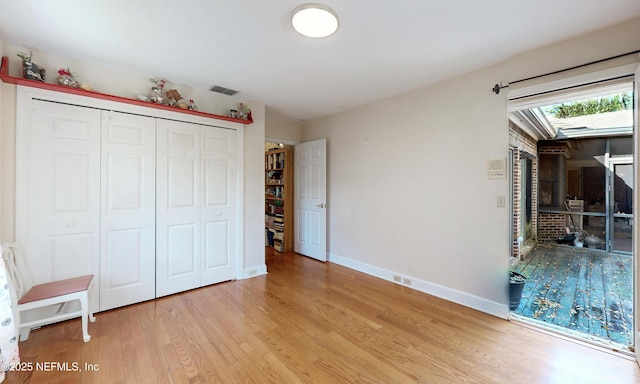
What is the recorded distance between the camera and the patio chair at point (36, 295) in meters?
1.82

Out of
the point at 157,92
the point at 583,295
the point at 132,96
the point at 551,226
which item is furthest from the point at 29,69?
the point at 551,226

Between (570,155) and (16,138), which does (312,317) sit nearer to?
(16,138)

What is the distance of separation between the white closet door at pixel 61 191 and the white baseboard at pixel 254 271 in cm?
152

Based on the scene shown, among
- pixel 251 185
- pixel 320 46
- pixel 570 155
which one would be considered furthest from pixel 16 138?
pixel 570 155

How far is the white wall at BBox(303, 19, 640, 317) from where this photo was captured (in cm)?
236

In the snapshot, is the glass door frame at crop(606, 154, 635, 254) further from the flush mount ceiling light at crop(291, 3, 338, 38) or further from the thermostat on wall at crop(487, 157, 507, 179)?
the flush mount ceiling light at crop(291, 3, 338, 38)

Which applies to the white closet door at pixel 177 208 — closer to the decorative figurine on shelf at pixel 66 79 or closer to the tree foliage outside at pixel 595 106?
the decorative figurine on shelf at pixel 66 79

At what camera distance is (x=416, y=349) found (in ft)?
6.18

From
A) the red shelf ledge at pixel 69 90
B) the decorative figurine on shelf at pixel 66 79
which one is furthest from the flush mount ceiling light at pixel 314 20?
the decorative figurine on shelf at pixel 66 79

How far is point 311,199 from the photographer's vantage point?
4.44 meters

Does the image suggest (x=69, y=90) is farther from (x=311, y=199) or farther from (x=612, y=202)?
(x=612, y=202)

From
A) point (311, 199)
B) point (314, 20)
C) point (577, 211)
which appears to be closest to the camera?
point (314, 20)

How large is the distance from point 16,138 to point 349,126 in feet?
11.9

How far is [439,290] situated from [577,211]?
112 inches
